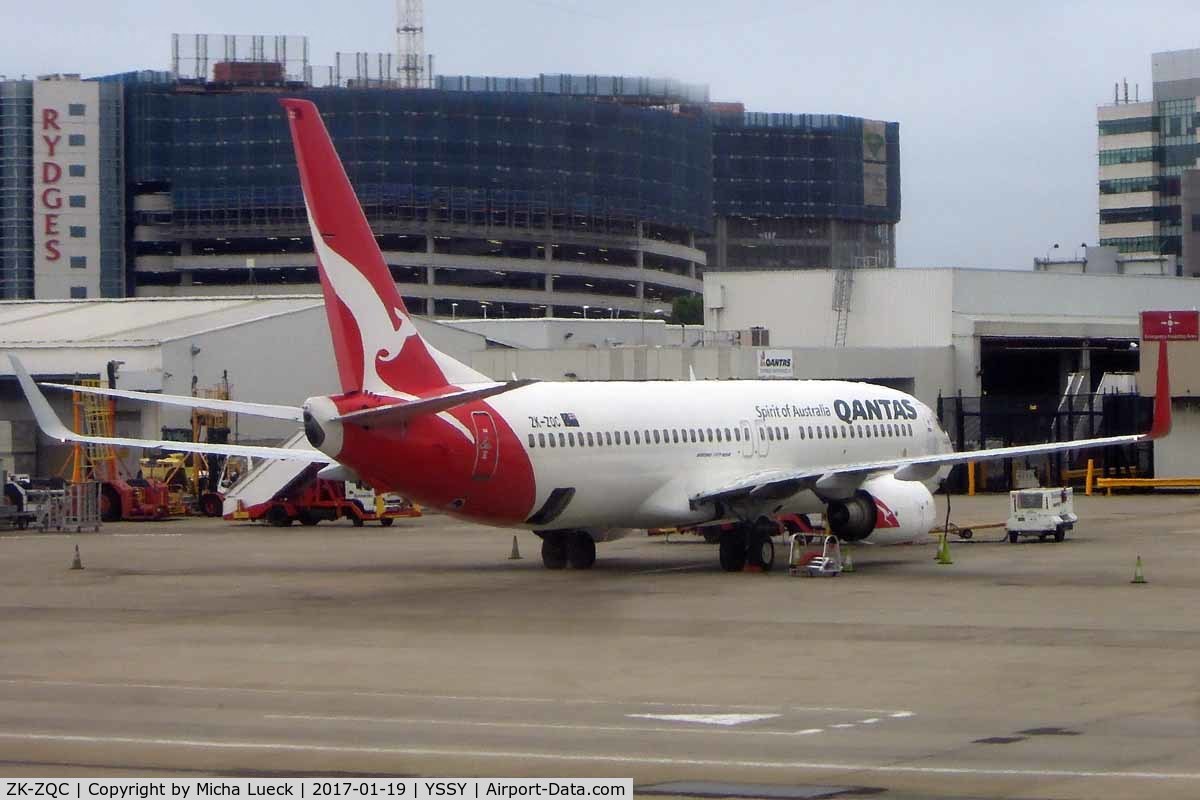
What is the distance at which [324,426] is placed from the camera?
104ft

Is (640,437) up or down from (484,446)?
up

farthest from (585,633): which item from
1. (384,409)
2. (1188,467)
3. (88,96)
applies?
(88,96)

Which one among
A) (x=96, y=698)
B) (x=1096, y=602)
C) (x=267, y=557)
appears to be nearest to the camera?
(x=96, y=698)

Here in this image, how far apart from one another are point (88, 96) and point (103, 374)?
4104 inches

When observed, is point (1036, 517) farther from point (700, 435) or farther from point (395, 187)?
point (395, 187)

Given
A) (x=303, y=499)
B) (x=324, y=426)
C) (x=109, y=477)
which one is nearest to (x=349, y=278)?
(x=324, y=426)

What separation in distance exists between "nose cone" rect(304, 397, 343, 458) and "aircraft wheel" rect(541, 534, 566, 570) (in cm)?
729

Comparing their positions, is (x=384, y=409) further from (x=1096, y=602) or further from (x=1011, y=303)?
(x=1011, y=303)

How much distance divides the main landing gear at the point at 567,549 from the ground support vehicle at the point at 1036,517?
12.3 metres

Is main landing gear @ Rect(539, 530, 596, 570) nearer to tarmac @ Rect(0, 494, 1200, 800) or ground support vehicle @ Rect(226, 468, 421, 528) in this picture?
tarmac @ Rect(0, 494, 1200, 800)

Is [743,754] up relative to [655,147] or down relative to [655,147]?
down

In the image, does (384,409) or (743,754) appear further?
(384,409)

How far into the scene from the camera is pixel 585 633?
2647cm

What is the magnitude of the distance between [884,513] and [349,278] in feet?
42.2
